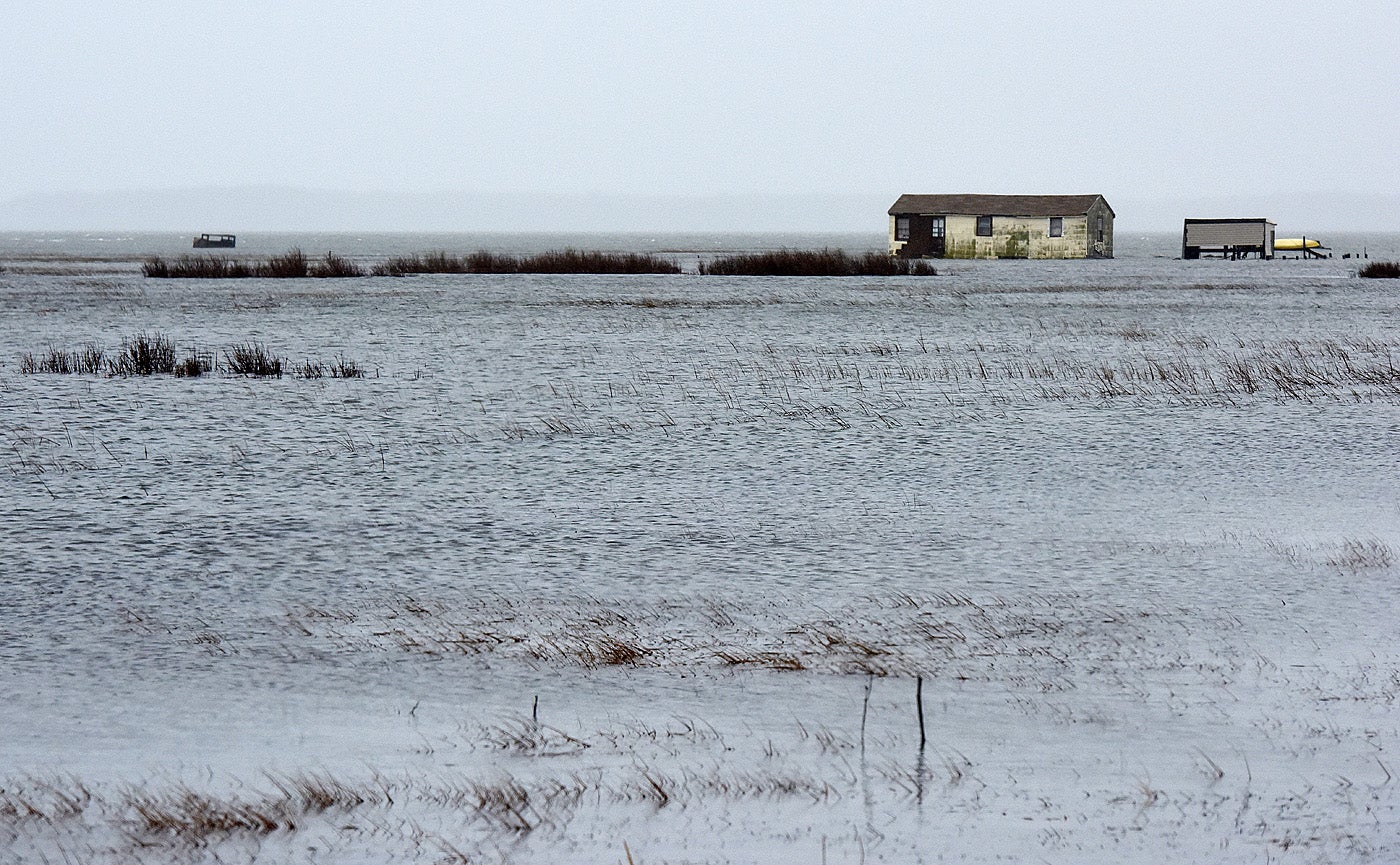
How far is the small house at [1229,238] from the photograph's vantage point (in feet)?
279

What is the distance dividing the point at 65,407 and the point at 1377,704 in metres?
17.0

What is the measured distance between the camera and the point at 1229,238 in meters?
87.4

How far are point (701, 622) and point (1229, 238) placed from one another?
8538cm

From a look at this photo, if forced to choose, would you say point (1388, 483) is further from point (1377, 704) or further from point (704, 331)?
point (704, 331)

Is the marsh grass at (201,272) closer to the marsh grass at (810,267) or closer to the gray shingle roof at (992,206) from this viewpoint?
the marsh grass at (810,267)

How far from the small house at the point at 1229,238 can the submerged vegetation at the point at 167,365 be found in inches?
2816

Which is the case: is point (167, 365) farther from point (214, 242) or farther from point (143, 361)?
point (214, 242)

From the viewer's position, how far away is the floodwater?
242 inches

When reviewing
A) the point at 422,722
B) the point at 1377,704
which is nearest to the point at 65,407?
the point at 422,722

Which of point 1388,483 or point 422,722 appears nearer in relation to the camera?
point 422,722

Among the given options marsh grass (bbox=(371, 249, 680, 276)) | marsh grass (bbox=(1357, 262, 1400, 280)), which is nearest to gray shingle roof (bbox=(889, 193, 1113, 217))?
marsh grass (bbox=(1357, 262, 1400, 280))

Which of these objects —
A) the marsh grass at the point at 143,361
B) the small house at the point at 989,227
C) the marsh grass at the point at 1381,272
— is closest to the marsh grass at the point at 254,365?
the marsh grass at the point at 143,361

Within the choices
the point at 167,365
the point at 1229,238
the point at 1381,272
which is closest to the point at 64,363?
the point at 167,365

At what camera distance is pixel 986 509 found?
1284cm
